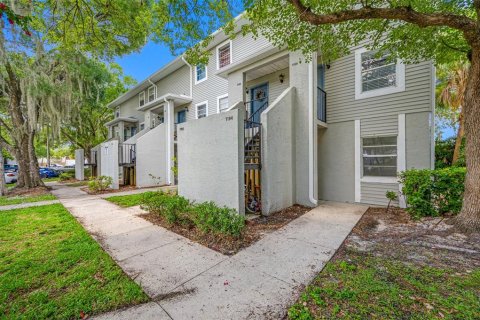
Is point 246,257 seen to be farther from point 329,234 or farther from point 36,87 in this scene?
point 36,87

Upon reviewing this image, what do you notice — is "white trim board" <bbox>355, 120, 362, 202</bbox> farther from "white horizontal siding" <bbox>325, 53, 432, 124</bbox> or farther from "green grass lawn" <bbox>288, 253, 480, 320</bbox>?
"green grass lawn" <bbox>288, 253, 480, 320</bbox>

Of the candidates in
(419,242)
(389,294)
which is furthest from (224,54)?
(389,294)

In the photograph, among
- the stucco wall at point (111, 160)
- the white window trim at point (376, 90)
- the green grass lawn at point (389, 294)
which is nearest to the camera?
the green grass lawn at point (389, 294)

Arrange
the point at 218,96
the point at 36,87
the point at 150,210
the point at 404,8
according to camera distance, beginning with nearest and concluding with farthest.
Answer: the point at 404,8 → the point at 150,210 → the point at 36,87 → the point at 218,96

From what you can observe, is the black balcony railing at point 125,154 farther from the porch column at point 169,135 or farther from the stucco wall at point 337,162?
the stucco wall at point 337,162

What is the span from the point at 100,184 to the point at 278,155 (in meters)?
9.28

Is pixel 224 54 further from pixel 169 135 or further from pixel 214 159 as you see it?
pixel 214 159

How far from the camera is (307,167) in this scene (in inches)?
256

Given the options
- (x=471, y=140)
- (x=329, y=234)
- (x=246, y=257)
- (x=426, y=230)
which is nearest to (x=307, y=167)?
(x=329, y=234)

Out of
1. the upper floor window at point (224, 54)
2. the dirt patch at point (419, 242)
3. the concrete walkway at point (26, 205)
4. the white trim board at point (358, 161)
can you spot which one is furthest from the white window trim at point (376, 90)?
the concrete walkway at point (26, 205)

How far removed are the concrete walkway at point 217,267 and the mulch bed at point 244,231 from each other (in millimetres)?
169

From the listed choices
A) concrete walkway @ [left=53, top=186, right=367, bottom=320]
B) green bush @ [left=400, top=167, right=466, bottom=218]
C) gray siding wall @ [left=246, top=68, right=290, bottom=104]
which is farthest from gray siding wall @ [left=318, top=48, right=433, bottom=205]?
concrete walkway @ [left=53, top=186, right=367, bottom=320]

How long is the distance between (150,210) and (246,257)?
3647mm

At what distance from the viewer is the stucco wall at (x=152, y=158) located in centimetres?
1110
